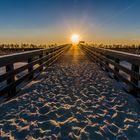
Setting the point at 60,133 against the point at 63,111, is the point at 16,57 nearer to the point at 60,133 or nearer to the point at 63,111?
Answer: the point at 63,111

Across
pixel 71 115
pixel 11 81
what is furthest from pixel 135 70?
pixel 11 81

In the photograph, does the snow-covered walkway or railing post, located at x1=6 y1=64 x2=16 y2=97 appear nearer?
the snow-covered walkway

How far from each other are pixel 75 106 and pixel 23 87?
2.78m

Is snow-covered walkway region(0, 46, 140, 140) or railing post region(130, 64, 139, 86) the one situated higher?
railing post region(130, 64, 139, 86)

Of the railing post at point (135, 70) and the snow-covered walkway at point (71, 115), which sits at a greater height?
the railing post at point (135, 70)

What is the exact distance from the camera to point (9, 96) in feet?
19.2

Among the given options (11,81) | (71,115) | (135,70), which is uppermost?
(135,70)

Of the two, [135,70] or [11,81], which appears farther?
[11,81]

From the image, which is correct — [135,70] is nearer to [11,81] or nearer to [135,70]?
[135,70]

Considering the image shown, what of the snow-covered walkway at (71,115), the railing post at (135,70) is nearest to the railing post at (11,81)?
the snow-covered walkway at (71,115)

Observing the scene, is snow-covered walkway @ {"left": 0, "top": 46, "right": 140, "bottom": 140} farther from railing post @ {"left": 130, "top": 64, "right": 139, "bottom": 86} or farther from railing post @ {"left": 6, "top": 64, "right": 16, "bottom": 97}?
railing post @ {"left": 130, "top": 64, "right": 139, "bottom": 86}

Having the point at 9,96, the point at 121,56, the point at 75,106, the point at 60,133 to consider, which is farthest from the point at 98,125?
the point at 121,56

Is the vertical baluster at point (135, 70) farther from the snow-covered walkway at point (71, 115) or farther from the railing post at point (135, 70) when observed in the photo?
the snow-covered walkway at point (71, 115)

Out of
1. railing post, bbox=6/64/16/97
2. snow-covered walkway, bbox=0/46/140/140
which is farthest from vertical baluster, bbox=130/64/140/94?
railing post, bbox=6/64/16/97
